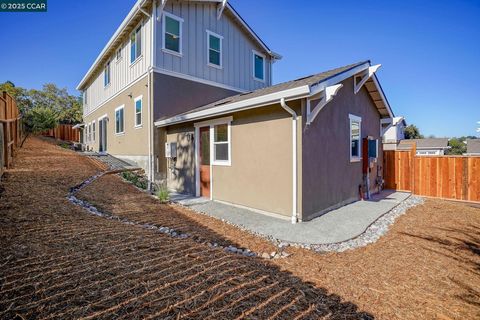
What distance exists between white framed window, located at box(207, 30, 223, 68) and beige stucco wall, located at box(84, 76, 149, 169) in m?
3.25

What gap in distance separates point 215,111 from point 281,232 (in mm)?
3880

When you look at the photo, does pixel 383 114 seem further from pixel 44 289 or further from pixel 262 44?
pixel 44 289

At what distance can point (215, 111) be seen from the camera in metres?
6.96

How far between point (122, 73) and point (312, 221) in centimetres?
1212

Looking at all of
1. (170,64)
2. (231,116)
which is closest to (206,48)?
(170,64)

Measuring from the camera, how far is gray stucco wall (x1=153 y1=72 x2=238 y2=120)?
9875 millimetres

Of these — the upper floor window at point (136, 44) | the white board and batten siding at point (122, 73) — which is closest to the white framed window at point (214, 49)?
the white board and batten siding at point (122, 73)

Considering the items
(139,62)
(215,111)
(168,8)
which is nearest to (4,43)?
(139,62)

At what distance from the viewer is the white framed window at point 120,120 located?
12.8 meters

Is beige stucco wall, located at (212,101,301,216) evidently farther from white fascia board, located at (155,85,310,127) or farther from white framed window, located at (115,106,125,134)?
white framed window, located at (115,106,125,134)

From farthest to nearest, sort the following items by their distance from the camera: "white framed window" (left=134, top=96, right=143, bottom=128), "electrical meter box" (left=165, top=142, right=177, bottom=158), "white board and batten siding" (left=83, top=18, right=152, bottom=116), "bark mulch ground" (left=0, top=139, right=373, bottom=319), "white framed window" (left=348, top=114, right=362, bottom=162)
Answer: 1. "white framed window" (left=134, top=96, right=143, bottom=128)
2. "white board and batten siding" (left=83, top=18, right=152, bottom=116)
3. "electrical meter box" (left=165, top=142, right=177, bottom=158)
4. "white framed window" (left=348, top=114, right=362, bottom=162)
5. "bark mulch ground" (left=0, top=139, right=373, bottom=319)

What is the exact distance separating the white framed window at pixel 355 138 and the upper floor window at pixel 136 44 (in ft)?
30.4

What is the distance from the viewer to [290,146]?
5.62 m

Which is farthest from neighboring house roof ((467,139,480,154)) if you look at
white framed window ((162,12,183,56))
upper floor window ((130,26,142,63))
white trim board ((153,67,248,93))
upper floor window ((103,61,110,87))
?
upper floor window ((103,61,110,87))
